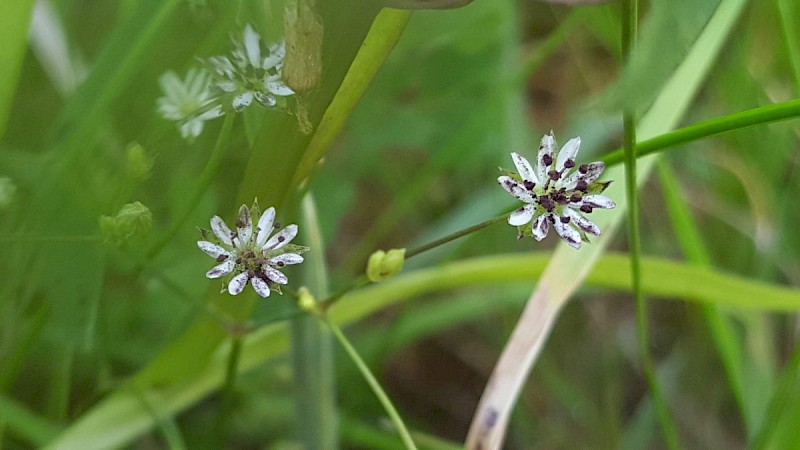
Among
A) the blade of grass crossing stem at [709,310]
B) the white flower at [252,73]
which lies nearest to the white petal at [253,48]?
the white flower at [252,73]

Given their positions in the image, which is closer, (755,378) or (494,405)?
(494,405)

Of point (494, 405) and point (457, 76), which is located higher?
point (457, 76)

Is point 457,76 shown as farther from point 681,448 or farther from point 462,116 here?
point 681,448

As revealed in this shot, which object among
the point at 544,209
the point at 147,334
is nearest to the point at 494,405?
the point at 544,209

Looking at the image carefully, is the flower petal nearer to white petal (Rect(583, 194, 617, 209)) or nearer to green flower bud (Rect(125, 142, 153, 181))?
white petal (Rect(583, 194, 617, 209))

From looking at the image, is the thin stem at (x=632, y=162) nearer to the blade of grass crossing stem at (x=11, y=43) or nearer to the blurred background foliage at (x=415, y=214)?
the blurred background foliage at (x=415, y=214)

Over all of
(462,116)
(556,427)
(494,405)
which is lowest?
(494,405)
